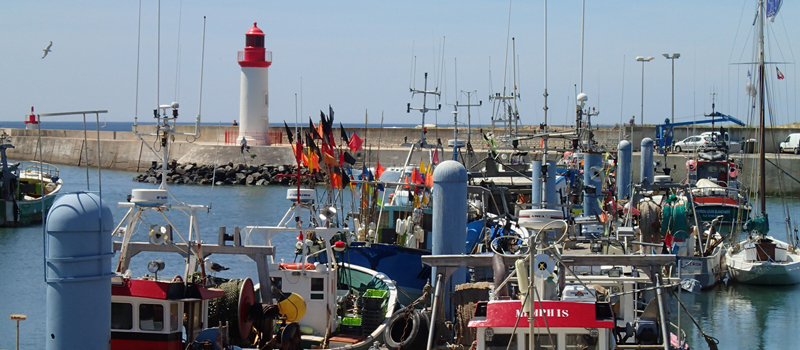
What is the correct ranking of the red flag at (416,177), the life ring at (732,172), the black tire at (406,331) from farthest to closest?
the life ring at (732,172)
the red flag at (416,177)
the black tire at (406,331)

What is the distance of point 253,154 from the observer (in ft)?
208

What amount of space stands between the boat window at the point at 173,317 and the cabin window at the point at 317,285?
3.16 meters

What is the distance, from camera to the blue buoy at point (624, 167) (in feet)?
91.2

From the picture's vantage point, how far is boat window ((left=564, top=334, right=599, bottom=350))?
10195mm

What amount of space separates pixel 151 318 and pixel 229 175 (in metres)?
49.8

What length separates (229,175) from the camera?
61344 mm

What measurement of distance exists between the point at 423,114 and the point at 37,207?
22492 millimetres

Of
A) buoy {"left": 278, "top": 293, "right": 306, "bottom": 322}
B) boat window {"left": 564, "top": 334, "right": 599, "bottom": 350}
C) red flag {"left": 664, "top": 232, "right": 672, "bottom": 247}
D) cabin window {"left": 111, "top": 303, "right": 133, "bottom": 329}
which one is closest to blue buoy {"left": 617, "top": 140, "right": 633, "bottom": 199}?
red flag {"left": 664, "top": 232, "right": 672, "bottom": 247}

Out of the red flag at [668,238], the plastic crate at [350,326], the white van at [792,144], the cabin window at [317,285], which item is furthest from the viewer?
the white van at [792,144]

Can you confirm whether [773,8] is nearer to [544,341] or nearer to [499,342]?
[544,341]

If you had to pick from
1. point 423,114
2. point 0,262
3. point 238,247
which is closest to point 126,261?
point 238,247

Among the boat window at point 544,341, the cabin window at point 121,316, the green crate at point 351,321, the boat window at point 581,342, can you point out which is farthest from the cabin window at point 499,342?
the green crate at point 351,321

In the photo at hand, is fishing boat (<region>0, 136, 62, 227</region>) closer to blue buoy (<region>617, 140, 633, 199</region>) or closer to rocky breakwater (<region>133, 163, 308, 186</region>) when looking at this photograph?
rocky breakwater (<region>133, 163, 308, 186</region>)

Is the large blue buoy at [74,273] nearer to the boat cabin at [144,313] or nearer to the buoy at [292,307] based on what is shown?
the boat cabin at [144,313]
